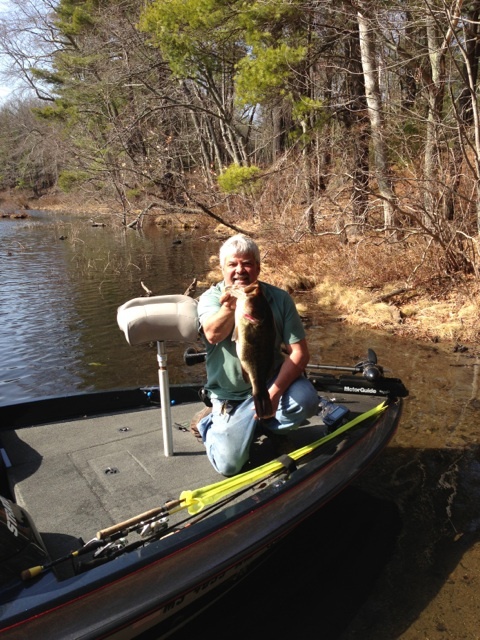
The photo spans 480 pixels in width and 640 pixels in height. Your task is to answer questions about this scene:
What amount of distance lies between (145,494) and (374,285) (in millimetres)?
7932

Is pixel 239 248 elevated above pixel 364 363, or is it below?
above

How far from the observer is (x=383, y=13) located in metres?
9.02

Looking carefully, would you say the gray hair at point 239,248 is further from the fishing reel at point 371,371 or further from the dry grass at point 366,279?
the dry grass at point 366,279

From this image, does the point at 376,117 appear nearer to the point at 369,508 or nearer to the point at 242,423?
the point at 369,508

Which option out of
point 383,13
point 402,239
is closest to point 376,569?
point 402,239

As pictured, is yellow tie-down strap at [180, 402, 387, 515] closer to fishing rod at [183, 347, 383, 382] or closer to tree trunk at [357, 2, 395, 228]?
fishing rod at [183, 347, 383, 382]

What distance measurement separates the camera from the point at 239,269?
9.96 ft

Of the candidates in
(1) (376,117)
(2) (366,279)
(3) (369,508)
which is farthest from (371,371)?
(1) (376,117)

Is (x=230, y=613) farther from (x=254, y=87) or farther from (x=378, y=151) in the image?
(x=254, y=87)

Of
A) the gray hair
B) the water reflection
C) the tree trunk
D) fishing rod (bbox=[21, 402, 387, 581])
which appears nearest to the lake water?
the water reflection

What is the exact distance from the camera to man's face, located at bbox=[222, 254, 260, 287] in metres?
3.02

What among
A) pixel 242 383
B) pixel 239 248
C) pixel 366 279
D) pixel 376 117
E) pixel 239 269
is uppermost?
pixel 376 117

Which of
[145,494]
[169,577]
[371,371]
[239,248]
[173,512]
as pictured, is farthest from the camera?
[371,371]

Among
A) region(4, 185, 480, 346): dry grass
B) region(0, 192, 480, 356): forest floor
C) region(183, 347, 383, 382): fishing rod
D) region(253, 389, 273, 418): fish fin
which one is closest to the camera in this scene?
region(253, 389, 273, 418): fish fin
